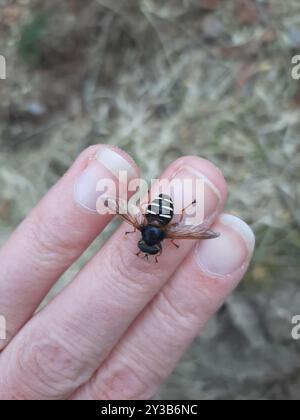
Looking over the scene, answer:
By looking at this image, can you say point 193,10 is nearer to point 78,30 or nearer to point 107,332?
point 78,30

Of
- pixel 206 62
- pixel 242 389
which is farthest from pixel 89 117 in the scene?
pixel 242 389

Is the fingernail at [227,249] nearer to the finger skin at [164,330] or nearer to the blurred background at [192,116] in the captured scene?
the finger skin at [164,330]

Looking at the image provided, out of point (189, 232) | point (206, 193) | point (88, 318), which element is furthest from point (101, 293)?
point (206, 193)

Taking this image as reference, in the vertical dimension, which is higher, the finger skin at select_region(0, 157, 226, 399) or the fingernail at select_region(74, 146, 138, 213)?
the fingernail at select_region(74, 146, 138, 213)

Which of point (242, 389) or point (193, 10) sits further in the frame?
point (193, 10)

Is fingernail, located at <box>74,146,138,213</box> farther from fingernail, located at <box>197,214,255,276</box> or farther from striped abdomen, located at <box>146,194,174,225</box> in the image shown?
fingernail, located at <box>197,214,255,276</box>

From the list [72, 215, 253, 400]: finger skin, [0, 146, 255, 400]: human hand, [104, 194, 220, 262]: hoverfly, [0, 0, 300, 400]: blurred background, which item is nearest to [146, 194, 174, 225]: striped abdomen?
[104, 194, 220, 262]: hoverfly

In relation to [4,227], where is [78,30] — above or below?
above

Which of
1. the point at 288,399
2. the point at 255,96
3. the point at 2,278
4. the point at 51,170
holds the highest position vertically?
the point at 2,278
